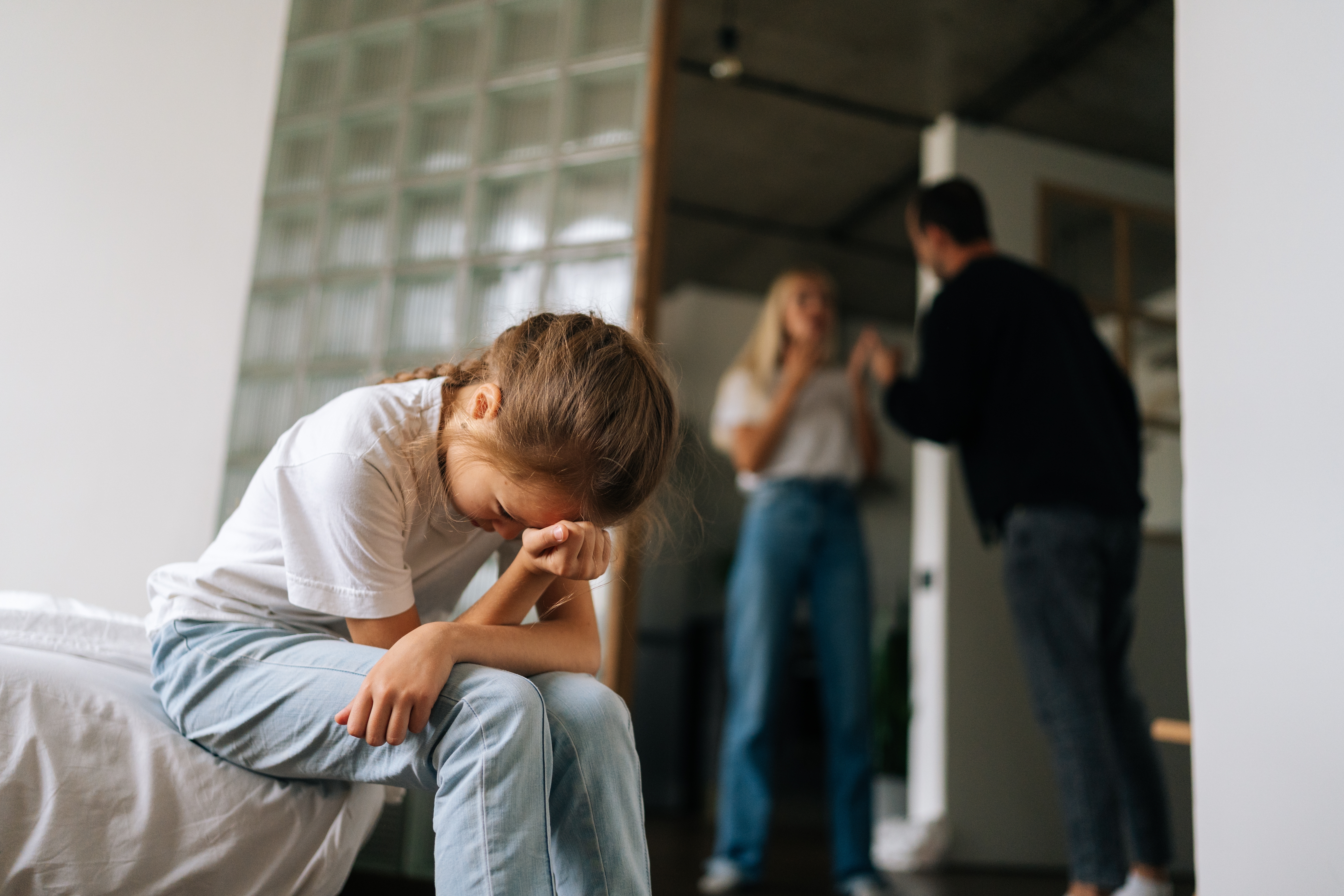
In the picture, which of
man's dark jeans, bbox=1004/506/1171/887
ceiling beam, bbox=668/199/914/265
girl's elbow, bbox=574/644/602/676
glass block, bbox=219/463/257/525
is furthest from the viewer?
ceiling beam, bbox=668/199/914/265

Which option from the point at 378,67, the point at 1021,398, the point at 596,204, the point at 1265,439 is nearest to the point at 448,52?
the point at 378,67

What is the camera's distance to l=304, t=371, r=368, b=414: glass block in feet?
6.63

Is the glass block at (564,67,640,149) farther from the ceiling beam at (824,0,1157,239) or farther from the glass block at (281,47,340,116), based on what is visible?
the ceiling beam at (824,0,1157,239)

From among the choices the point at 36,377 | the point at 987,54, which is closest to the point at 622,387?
the point at 36,377

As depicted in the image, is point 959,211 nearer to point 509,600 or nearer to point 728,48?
point 728,48

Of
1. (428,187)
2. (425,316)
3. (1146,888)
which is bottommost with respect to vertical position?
(1146,888)

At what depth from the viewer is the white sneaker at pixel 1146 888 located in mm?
1787

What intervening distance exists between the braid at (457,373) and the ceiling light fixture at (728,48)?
74.2 inches

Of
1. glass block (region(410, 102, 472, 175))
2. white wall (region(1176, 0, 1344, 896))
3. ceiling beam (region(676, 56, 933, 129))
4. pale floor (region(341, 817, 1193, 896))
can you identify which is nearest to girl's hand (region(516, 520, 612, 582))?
A: white wall (region(1176, 0, 1344, 896))

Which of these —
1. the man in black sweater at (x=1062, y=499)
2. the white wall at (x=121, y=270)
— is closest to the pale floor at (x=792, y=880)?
the man in black sweater at (x=1062, y=499)

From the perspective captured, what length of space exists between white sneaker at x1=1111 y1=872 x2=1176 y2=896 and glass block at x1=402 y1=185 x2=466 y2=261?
1674 mm

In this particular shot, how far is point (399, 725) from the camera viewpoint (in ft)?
2.98

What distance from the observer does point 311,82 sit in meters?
2.17

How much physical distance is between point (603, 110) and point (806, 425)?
0.86m
